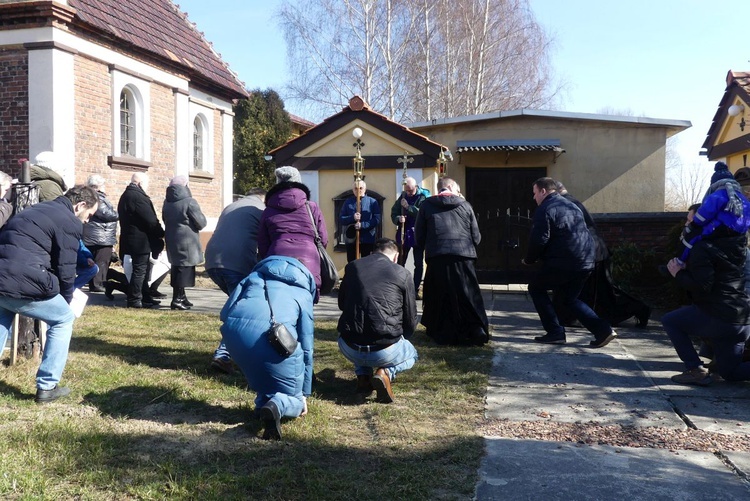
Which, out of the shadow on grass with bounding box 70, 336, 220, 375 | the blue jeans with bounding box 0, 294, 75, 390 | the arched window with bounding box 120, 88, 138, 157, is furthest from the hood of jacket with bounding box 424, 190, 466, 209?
the arched window with bounding box 120, 88, 138, 157

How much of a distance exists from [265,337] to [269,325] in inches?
3.2

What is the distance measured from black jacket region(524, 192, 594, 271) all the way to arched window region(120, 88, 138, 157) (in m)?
10.7

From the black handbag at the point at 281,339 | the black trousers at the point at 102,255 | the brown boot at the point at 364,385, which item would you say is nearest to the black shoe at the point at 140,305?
the black trousers at the point at 102,255

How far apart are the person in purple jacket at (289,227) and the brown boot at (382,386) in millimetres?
856

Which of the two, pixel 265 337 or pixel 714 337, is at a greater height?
pixel 265 337

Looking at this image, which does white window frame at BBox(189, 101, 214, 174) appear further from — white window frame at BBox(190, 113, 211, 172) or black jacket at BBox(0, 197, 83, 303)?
black jacket at BBox(0, 197, 83, 303)

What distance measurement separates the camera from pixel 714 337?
594cm

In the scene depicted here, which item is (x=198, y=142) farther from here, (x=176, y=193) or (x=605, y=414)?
(x=605, y=414)

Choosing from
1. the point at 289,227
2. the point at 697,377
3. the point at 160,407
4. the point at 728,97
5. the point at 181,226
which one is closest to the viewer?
the point at 160,407

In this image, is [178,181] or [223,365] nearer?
[223,365]

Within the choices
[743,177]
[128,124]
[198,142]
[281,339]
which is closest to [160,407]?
[281,339]

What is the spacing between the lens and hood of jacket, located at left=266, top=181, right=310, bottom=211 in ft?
19.1

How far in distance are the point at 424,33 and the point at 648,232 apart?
19316 millimetres

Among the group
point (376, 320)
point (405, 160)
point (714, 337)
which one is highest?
point (405, 160)
